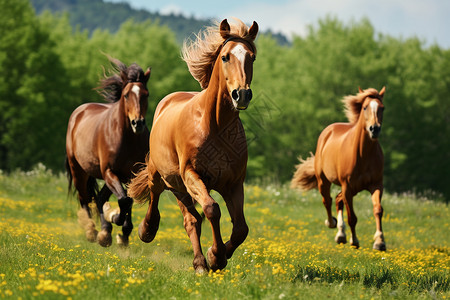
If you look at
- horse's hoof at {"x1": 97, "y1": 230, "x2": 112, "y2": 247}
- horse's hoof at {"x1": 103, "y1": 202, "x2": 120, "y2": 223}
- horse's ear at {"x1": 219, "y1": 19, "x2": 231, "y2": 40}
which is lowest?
horse's hoof at {"x1": 97, "y1": 230, "x2": 112, "y2": 247}

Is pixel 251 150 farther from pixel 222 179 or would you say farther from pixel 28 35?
pixel 222 179

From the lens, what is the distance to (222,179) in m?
6.20

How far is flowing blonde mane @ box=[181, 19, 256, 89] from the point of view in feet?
20.8

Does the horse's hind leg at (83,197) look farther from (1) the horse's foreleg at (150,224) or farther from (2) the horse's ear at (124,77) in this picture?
(1) the horse's foreleg at (150,224)

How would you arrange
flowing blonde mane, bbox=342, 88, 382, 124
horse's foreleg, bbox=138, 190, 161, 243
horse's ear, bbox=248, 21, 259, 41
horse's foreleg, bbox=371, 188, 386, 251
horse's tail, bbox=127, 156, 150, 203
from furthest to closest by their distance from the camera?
1. flowing blonde mane, bbox=342, 88, 382, 124
2. horse's foreleg, bbox=371, 188, 386, 251
3. horse's tail, bbox=127, 156, 150, 203
4. horse's foreleg, bbox=138, 190, 161, 243
5. horse's ear, bbox=248, 21, 259, 41

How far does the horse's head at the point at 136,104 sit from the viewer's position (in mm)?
9156

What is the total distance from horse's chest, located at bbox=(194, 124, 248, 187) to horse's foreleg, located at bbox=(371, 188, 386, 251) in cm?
535

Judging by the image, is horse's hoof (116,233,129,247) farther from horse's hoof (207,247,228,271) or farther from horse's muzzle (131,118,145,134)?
horse's hoof (207,247,228,271)

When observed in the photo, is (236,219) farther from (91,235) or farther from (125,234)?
(91,235)

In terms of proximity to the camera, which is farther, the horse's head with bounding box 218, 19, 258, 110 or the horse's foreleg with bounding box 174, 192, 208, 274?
the horse's foreleg with bounding box 174, 192, 208, 274

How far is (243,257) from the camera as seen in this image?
820 centimetres

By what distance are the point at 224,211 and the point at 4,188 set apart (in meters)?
7.29

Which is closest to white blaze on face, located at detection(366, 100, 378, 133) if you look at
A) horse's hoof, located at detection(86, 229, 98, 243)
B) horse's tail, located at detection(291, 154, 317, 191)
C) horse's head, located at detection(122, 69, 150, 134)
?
horse's tail, located at detection(291, 154, 317, 191)

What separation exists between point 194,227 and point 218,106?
158cm
